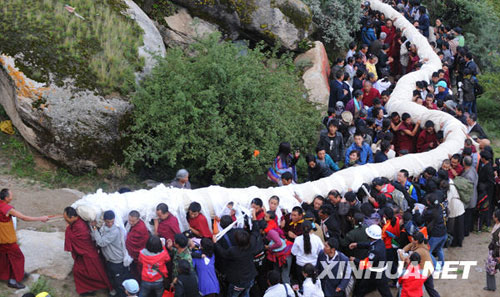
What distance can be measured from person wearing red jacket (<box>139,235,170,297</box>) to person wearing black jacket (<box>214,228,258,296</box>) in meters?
0.78

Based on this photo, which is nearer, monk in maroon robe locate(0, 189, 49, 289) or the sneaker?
monk in maroon robe locate(0, 189, 49, 289)

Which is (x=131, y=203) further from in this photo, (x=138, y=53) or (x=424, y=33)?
(x=424, y=33)

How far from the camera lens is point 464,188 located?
30.7 feet

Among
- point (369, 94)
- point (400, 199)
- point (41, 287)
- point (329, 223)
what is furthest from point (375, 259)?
point (369, 94)

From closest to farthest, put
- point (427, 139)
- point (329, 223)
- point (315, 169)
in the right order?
point (329, 223) → point (315, 169) → point (427, 139)

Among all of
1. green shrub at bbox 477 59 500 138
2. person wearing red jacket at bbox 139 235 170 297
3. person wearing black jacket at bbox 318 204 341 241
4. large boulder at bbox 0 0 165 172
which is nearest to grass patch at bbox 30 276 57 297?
person wearing red jacket at bbox 139 235 170 297

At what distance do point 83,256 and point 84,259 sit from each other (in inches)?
1.7

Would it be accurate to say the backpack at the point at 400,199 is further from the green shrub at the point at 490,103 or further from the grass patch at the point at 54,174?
the green shrub at the point at 490,103

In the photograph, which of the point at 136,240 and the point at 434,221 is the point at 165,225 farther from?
the point at 434,221

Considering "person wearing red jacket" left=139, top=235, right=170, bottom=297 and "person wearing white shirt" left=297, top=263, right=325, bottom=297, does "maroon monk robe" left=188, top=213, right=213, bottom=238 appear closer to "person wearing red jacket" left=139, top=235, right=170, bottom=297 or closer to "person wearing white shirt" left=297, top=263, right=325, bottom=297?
"person wearing red jacket" left=139, top=235, right=170, bottom=297

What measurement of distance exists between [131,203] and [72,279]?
51.4 inches

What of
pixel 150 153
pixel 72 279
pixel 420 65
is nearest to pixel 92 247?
pixel 72 279

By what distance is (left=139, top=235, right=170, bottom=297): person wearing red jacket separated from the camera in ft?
21.8

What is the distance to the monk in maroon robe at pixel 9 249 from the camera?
22.5ft
